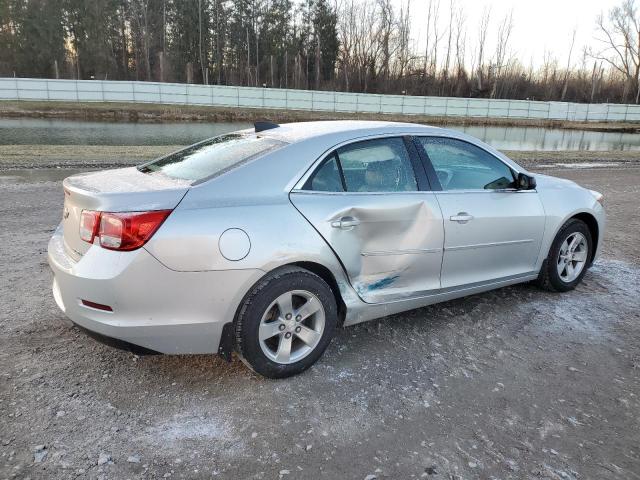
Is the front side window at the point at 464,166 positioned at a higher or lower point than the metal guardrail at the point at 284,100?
lower

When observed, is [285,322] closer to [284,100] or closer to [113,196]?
[113,196]

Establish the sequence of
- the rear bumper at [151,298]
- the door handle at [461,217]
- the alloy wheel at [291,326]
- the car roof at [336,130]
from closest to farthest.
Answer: the rear bumper at [151,298] → the alloy wheel at [291,326] → the car roof at [336,130] → the door handle at [461,217]

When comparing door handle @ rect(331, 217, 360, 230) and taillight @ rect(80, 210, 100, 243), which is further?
door handle @ rect(331, 217, 360, 230)

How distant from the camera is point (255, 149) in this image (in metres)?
3.40

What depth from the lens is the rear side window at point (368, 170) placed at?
3.31m

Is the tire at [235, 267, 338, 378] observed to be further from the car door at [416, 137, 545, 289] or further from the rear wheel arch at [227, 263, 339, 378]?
the car door at [416, 137, 545, 289]

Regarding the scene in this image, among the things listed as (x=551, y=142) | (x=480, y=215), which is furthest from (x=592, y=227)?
(x=551, y=142)

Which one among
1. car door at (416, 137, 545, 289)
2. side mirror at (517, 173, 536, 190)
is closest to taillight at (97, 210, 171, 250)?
car door at (416, 137, 545, 289)

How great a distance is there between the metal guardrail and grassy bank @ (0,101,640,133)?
150 cm

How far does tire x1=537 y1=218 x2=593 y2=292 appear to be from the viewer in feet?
15.1

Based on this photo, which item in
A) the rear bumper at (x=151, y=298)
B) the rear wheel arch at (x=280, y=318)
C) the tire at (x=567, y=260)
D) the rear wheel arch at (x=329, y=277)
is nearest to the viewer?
the rear bumper at (x=151, y=298)

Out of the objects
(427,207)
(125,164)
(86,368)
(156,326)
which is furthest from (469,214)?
(125,164)

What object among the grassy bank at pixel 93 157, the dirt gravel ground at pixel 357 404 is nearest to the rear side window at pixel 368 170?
the dirt gravel ground at pixel 357 404

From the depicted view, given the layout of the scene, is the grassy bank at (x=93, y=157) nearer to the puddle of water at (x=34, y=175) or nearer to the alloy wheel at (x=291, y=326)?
the puddle of water at (x=34, y=175)
